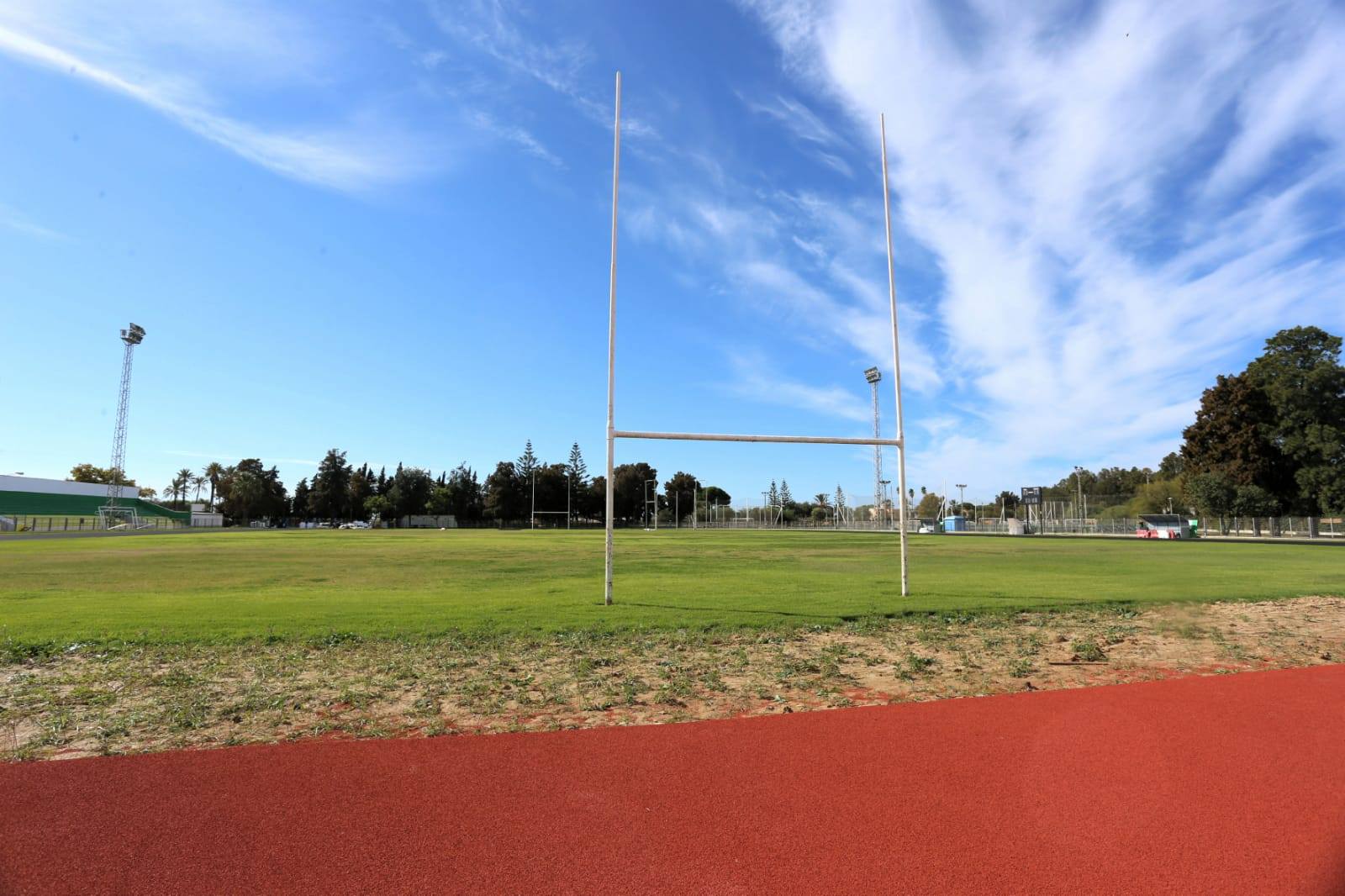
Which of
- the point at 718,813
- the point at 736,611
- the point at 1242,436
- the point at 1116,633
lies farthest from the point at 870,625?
the point at 1242,436

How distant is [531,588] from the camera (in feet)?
44.3

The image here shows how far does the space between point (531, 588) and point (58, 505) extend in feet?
305

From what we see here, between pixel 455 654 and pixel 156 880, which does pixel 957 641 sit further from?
pixel 156 880

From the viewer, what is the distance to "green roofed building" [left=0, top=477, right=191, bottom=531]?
231ft

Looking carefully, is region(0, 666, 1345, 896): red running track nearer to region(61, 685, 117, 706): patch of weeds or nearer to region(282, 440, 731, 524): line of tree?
region(61, 685, 117, 706): patch of weeds

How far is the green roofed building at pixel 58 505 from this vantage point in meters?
70.3

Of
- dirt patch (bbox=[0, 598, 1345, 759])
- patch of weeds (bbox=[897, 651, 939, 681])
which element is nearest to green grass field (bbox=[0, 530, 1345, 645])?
dirt patch (bbox=[0, 598, 1345, 759])

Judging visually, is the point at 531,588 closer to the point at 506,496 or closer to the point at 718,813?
the point at 718,813

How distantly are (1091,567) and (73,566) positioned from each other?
1066 inches

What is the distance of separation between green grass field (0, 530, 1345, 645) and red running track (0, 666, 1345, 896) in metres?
4.57

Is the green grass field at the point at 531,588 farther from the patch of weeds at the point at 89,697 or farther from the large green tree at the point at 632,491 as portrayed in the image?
the large green tree at the point at 632,491

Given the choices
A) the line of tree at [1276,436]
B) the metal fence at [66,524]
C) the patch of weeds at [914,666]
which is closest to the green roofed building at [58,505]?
the metal fence at [66,524]

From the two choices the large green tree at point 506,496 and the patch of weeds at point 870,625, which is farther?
the large green tree at point 506,496

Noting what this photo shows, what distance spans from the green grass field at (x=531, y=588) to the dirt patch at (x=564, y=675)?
109 cm
